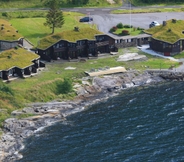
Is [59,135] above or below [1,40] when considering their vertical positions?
below

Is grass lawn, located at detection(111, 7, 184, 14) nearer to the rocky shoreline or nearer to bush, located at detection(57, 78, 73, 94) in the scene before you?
the rocky shoreline

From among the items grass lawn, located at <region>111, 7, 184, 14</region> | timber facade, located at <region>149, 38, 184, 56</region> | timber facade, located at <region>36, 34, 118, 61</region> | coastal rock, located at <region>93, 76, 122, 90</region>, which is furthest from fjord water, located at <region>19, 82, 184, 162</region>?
grass lawn, located at <region>111, 7, 184, 14</region>

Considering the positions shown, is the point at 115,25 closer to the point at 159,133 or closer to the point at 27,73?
the point at 27,73

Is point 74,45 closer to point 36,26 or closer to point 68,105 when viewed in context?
point 68,105

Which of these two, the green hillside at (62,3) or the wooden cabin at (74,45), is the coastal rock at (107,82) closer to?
the wooden cabin at (74,45)

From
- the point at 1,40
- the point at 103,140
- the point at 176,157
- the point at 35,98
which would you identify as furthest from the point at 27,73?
the point at 176,157

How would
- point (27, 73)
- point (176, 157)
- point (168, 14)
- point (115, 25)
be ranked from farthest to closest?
1. point (168, 14)
2. point (115, 25)
3. point (27, 73)
4. point (176, 157)
